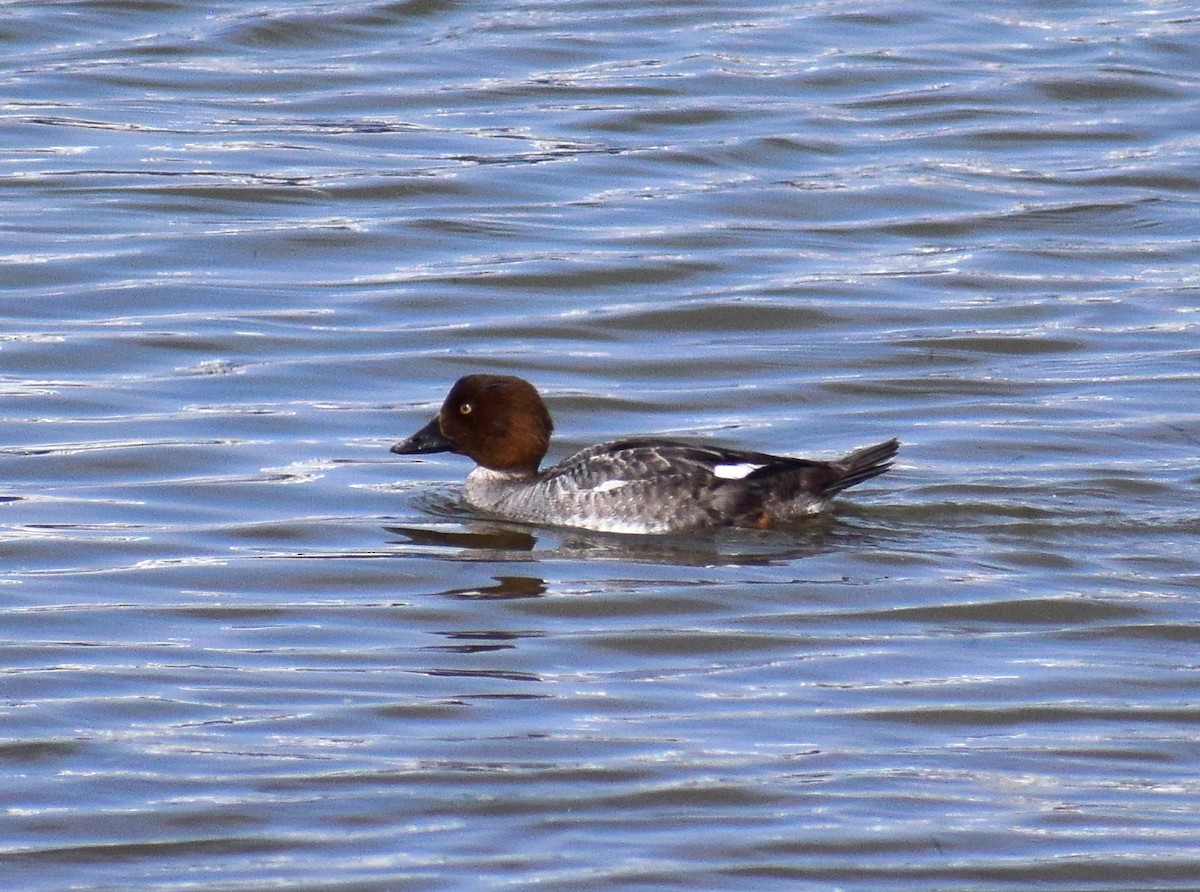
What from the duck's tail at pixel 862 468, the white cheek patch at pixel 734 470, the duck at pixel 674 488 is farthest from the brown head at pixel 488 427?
the duck's tail at pixel 862 468

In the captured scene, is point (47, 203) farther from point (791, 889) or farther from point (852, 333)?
point (791, 889)

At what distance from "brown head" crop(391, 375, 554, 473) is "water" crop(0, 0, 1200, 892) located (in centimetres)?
25

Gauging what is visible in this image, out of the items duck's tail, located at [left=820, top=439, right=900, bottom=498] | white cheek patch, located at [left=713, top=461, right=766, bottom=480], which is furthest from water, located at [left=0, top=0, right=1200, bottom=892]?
white cheek patch, located at [left=713, top=461, right=766, bottom=480]

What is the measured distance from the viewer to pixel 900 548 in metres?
9.13

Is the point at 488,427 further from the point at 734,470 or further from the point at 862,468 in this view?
the point at 862,468

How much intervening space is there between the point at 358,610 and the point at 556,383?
3896 mm

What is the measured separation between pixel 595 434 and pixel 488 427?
42.0 inches

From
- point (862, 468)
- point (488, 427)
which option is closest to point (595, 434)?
point (488, 427)

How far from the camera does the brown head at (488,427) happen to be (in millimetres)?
10312

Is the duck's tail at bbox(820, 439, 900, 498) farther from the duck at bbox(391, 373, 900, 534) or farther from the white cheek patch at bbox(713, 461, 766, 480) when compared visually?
the white cheek patch at bbox(713, 461, 766, 480)

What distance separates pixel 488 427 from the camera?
34.0 ft

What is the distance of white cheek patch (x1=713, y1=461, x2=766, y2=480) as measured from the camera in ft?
31.4

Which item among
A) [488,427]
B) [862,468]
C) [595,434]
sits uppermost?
[488,427]

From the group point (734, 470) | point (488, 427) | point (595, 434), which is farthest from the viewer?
point (595, 434)
